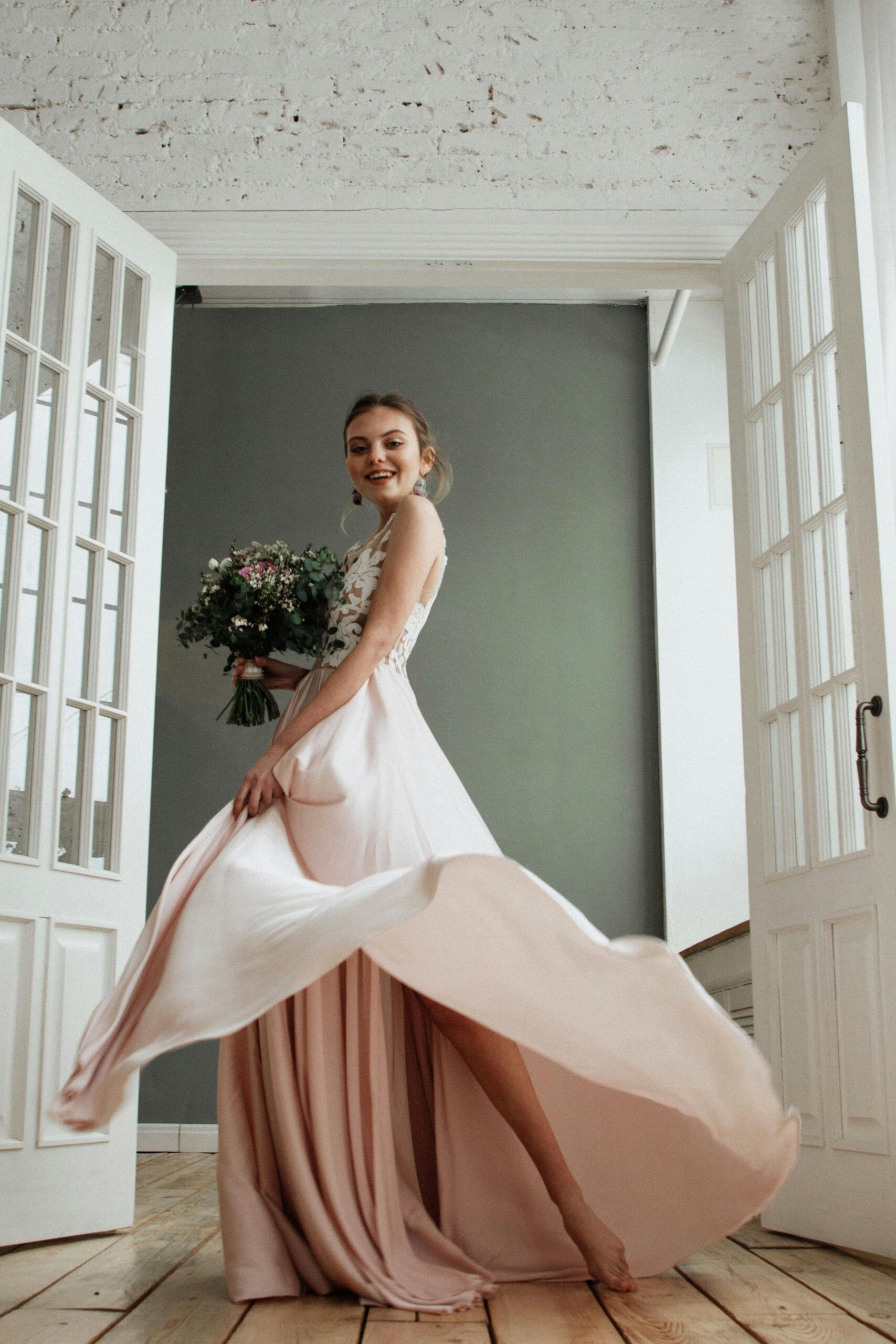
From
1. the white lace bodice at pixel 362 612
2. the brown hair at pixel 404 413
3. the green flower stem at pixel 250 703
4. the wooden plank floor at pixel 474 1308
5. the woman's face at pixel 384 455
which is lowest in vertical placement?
the wooden plank floor at pixel 474 1308

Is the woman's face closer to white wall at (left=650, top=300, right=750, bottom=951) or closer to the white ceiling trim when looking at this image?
the white ceiling trim

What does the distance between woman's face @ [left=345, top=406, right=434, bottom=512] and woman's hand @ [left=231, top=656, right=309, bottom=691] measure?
0.43 metres

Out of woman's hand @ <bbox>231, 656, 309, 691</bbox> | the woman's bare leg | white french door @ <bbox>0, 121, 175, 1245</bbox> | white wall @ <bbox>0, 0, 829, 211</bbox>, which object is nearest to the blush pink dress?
the woman's bare leg

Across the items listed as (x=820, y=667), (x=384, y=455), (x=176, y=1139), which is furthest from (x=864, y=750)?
(x=176, y=1139)

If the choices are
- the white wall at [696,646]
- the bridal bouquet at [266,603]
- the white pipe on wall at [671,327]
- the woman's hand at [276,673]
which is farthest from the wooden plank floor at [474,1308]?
the white pipe on wall at [671,327]

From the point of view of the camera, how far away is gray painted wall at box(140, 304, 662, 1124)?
5.11 metres

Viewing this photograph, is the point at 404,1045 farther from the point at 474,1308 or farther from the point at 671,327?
the point at 671,327

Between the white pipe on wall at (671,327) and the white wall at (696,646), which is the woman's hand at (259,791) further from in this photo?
the white pipe on wall at (671,327)

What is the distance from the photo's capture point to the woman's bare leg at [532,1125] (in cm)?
205

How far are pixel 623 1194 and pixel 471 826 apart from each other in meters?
0.74

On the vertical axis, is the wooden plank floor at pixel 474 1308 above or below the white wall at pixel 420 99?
below

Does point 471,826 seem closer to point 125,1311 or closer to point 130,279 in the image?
point 125,1311

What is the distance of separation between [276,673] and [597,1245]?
137 cm

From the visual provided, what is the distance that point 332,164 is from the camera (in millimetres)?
3520
